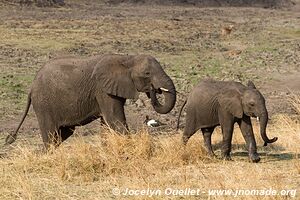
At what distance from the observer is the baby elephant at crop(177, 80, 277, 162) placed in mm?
9266

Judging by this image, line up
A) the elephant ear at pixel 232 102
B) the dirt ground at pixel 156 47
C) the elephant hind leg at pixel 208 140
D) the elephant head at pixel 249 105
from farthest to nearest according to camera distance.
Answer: the dirt ground at pixel 156 47
the elephant hind leg at pixel 208 140
the elephant ear at pixel 232 102
the elephant head at pixel 249 105

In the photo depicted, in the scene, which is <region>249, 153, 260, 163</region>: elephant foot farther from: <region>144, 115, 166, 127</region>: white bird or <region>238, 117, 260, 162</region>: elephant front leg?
<region>144, 115, 166, 127</region>: white bird

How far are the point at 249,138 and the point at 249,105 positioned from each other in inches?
17.9

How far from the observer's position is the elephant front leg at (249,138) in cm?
926

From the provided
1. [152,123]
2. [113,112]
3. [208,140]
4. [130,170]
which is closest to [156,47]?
[152,123]

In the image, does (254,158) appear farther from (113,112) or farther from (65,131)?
(65,131)

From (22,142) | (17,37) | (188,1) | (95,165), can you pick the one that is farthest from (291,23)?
(95,165)

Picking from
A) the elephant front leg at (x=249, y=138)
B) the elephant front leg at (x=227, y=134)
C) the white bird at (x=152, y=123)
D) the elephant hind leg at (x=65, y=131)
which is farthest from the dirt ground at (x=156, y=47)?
the elephant front leg at (x=249, y=138)

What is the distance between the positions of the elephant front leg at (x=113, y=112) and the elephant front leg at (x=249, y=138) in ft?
5.35

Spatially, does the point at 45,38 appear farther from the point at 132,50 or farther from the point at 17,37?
the point at 132,50

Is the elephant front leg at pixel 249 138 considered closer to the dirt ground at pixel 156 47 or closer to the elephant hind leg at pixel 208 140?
the elephant hind leg at pixel 208 140

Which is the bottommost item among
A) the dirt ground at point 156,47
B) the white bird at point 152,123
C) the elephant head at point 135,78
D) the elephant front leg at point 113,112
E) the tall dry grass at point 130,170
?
the dirt ground at point 156,47

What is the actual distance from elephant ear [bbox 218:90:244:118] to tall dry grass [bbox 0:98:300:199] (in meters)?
0.66

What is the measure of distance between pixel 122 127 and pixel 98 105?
52 centimetres
